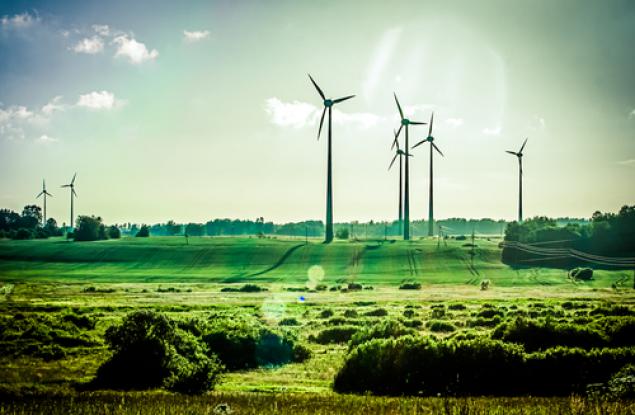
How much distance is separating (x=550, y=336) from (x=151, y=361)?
22.3m

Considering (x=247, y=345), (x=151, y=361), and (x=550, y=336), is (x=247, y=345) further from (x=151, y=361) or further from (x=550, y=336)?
(x=550, y=336)

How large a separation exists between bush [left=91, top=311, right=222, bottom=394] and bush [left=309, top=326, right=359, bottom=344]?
18803 millimetres

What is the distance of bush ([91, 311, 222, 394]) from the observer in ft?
98.8

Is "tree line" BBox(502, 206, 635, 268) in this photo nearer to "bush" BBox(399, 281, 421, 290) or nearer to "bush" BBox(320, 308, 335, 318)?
"bush" BBox(399, 281, 421, 290)

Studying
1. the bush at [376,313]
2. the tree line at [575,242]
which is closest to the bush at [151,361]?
the bush at [376,313]

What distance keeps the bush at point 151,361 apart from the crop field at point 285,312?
1224mm

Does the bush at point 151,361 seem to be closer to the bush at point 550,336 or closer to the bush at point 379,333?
the bush at point 379,333

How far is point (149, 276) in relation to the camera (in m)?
167

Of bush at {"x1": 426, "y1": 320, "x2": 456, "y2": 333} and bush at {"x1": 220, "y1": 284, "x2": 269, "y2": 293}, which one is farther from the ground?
bush at {"x1": 426, "y1": 320, "x2": 456, "y2": 333}

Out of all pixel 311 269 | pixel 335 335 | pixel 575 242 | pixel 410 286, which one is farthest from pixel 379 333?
pixel 575 242

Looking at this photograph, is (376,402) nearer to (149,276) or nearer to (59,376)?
(59,376)

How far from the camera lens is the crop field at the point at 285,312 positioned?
25.2 meters

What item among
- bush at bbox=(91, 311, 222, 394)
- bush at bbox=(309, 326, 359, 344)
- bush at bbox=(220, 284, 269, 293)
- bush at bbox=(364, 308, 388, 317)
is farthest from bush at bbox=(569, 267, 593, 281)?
bush at bbox=(91, 311, 222, 394)

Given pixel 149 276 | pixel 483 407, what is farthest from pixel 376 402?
pixel 149 276
